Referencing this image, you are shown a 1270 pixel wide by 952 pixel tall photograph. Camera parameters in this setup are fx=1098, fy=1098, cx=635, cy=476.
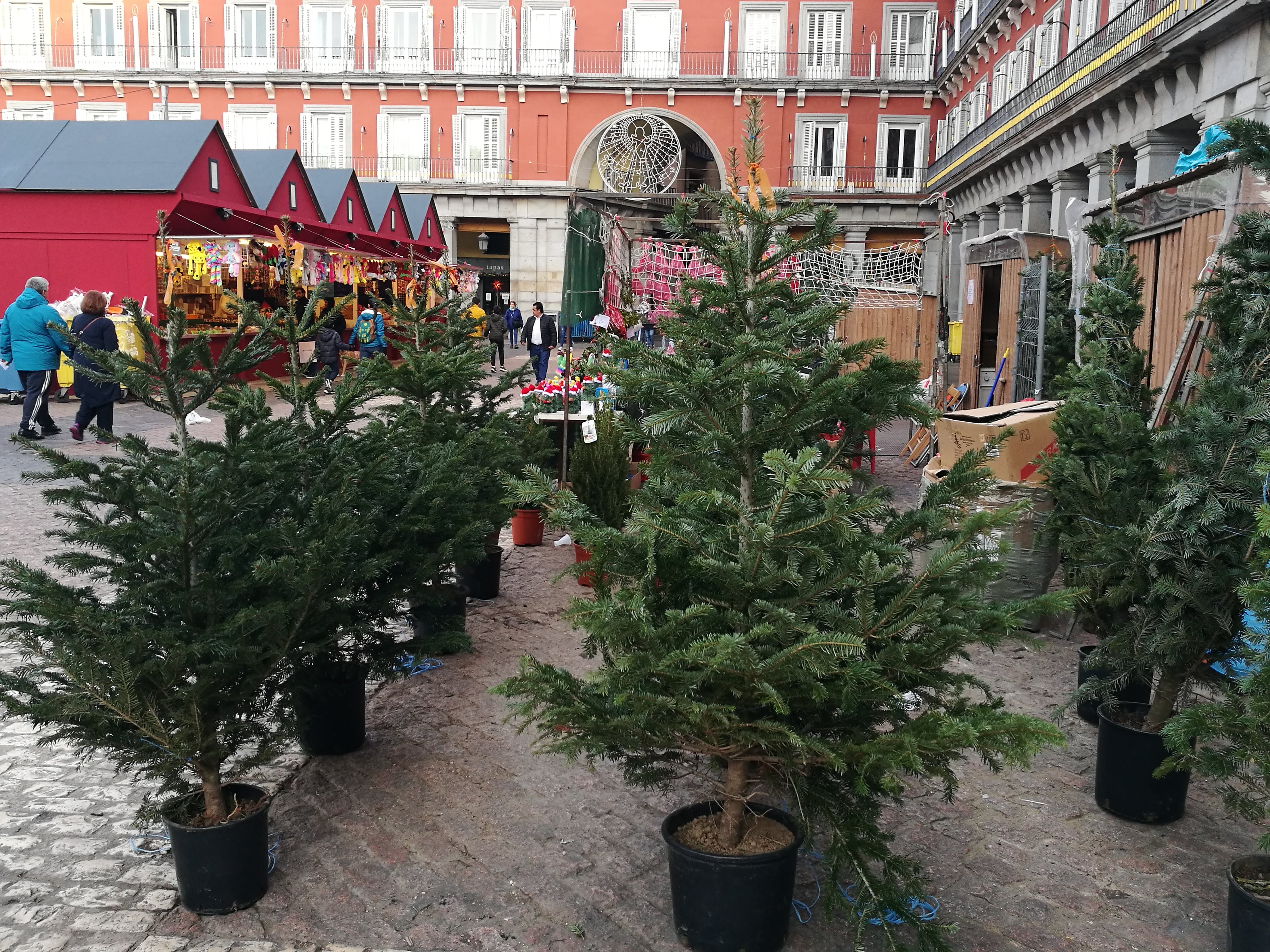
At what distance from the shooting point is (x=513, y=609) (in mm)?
6734

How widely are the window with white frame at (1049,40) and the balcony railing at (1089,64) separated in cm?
43

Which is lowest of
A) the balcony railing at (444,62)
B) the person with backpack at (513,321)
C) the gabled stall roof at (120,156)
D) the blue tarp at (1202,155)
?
the person with backpack at (513,321)

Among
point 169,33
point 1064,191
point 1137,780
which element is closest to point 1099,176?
point 1064,191

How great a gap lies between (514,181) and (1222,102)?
2714cm

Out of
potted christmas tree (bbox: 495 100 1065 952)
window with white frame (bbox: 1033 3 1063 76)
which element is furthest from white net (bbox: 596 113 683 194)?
potted christmas tree (bbox: 495 100 1065 952)

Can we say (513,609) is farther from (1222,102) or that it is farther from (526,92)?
(526,92)

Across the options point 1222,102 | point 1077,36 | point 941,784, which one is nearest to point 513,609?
point 941,784

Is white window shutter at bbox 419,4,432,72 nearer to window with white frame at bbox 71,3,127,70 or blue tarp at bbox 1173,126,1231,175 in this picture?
window with white frame at bbox 71,3,127,70

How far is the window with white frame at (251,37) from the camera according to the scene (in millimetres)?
38375

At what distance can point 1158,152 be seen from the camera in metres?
17.1

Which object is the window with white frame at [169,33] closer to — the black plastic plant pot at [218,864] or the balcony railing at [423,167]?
the balcony railing at [423,167]

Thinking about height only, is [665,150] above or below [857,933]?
above

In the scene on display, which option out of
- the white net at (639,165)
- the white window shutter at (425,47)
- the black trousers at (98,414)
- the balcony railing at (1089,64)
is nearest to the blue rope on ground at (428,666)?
the black trousers at (98,414)

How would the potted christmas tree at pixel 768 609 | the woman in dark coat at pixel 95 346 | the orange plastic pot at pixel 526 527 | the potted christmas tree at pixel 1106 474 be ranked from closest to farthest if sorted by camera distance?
the potted christmas tree at pixel 768 609 < the potted christmas tree at pixel 1106 474 < the orange plastic pot at pixel 526 527 < the woman in dark coat at pixel 95 346
